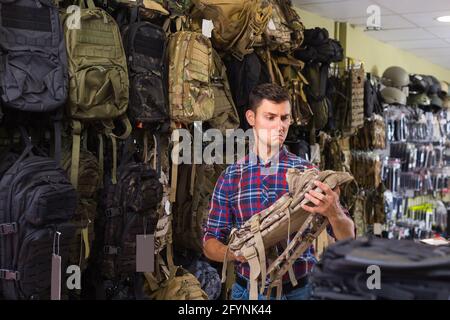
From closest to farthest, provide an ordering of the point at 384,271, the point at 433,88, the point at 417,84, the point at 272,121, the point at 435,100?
1. the point at 384,271
2. the point at 272,121
3. the point at 417,84
4. the point at 433,88
5. the point at 435,100

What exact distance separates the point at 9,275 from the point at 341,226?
1467 millimetres

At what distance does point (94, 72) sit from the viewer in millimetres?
2859

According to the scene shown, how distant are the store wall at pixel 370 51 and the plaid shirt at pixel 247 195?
131 inches

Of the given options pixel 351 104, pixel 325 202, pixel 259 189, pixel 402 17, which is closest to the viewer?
pixel 325 202

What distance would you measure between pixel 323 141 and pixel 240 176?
9.56 feet

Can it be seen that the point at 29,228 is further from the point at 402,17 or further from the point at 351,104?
the point at 402,17

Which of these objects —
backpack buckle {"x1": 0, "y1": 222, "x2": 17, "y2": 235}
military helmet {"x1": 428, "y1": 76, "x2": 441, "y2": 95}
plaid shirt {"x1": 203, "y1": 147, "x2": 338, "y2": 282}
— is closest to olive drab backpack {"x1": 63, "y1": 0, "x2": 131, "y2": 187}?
backpack buckle {"x1": 0, "y1": 222, "x2": 17, "y2": 235}

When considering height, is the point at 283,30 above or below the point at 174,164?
above

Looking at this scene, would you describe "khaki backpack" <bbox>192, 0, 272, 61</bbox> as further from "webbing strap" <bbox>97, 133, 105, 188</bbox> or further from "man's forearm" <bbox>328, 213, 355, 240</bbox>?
"man's forearm" <bbox>328, 213, 355, 240</bbox>

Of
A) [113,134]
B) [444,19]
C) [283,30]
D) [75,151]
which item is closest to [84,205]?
[75,151]
